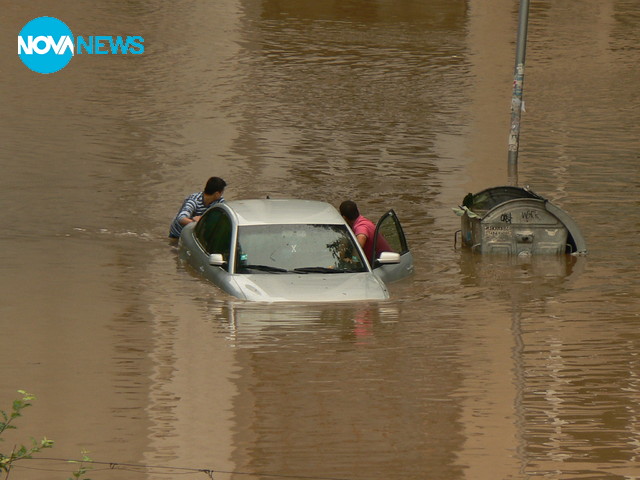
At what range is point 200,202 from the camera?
17.9 meters

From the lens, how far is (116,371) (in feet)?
40.0

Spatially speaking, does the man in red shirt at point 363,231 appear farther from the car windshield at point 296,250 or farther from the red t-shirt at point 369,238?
the car windshield at point 296,250

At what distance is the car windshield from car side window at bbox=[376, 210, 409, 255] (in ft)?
3.82

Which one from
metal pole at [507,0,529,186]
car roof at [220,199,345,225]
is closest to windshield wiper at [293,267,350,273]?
car roof at [220,199,345,225]

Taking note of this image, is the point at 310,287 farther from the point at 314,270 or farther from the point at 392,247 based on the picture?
the point at 392,247

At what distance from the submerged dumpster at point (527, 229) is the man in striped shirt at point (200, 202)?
3.18 meters

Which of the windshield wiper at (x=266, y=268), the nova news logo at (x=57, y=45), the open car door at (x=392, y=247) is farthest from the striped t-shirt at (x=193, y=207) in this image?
the nova news logo at (x=57, y=45)

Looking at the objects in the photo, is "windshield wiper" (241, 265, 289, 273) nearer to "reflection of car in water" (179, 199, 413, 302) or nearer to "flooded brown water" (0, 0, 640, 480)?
"reflection of car in water" (179, 199, 413, 302)

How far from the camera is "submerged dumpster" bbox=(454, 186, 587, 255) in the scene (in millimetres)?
17750

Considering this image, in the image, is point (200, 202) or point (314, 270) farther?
point (200, 202)

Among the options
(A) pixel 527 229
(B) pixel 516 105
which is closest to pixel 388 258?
(A) pixel 527 229

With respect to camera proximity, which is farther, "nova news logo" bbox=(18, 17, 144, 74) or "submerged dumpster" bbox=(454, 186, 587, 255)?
"nova news logo" bbox=(18, 17, 144, 74)

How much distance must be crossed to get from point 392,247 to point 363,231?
49 centimetres

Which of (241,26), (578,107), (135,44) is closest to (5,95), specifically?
(135,44)
